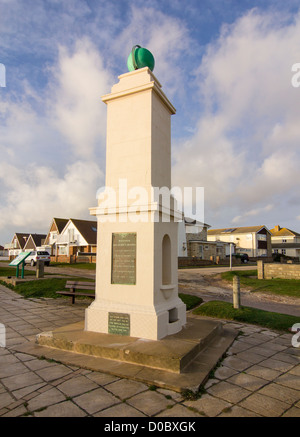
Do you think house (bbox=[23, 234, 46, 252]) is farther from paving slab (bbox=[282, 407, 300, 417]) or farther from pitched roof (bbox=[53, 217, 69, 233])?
paving slab (bbox=[282, 407, 300, 417])

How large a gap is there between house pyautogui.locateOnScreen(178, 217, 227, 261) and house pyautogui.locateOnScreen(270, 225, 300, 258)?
22339 mm

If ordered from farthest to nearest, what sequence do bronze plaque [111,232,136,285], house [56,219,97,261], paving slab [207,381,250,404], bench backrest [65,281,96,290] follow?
house [56,219,97,261]
bench backrest [65,281,96,290]
bronze plaque [111,232,136,285]
paving slab [207,381,250,404]

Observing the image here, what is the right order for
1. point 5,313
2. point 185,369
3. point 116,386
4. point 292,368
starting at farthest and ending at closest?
point 5,313 < point 292,368 < point 185,369 < point 116,386

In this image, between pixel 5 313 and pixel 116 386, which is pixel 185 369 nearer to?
pixel 116 386

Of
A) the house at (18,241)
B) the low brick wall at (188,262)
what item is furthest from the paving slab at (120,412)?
the house at (18,241)

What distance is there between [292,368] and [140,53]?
6802mm

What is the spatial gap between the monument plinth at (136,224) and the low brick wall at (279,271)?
39.8 ft

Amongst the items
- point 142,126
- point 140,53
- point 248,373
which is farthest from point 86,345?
point 140,53

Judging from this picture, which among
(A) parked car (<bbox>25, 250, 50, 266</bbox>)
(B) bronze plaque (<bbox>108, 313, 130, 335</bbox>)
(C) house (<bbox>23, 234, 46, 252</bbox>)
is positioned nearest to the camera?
(B) bronze plaque (<bbox>108, 313, 130, 335</bbox>)

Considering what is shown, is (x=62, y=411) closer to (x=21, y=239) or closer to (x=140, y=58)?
(x=140, y=58)

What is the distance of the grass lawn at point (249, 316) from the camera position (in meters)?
6.80

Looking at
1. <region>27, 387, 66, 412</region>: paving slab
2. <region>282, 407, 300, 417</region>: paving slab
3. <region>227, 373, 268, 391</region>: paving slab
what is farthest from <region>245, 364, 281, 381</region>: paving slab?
<region>27, 387, 66, 412</region>: paving slab

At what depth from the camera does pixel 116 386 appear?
3.57 meters

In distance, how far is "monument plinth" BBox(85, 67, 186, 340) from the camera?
16.8 ft
